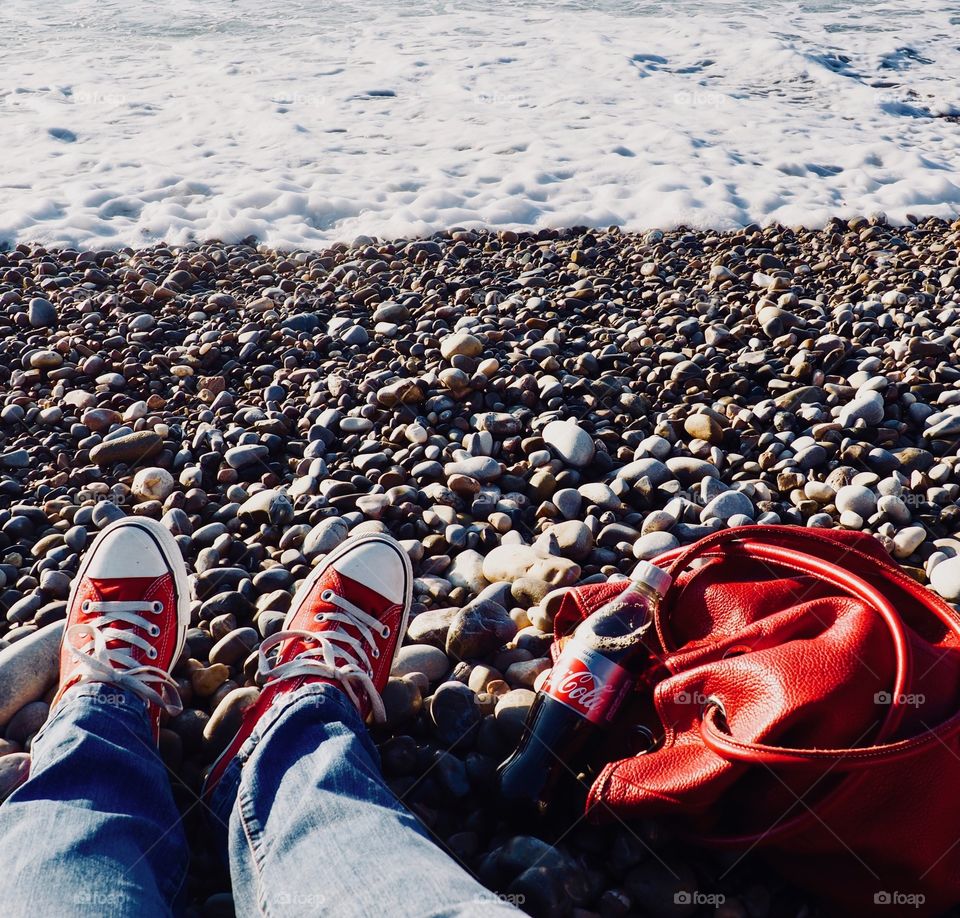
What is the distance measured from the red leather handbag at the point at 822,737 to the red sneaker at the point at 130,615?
45.5 inches

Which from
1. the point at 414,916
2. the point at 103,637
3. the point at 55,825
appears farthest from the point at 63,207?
the point at 414,916

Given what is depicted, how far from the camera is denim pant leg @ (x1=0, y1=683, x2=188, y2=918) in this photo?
4.60 ft

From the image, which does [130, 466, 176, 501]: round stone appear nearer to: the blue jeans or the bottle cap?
the blue jeans

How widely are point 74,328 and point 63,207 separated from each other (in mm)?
2395

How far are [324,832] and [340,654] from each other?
0.62 m

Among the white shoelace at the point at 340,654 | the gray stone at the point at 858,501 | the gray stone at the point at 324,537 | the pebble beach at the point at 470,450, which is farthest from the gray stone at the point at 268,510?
the gray stone at the point at 858,501

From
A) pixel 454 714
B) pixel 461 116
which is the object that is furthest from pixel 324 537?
pixel 461 116

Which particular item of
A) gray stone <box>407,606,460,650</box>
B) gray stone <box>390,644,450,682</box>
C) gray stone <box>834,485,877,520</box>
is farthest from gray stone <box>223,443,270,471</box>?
gray stone <box>834,485,877,520</box>

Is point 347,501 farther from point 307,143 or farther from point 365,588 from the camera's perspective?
point 307,143

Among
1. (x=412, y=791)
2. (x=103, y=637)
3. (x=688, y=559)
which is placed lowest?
(x=412, y=791)

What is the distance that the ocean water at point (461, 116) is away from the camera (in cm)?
584

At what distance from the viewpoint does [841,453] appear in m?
2.98

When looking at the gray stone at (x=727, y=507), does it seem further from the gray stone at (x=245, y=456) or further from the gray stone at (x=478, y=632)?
the gray stone at (x=245, y=456)

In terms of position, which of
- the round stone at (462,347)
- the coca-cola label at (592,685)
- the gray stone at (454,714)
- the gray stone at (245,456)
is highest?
the round stone at (462,347)
